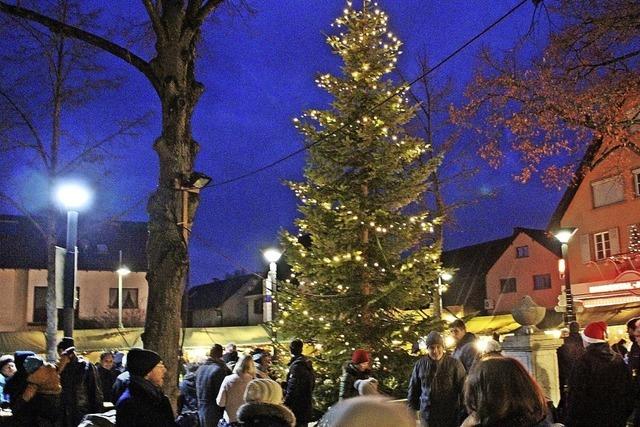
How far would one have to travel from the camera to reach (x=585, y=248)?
107 feet

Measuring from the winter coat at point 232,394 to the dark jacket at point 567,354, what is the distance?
18.5ft

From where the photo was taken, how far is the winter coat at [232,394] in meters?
8.20

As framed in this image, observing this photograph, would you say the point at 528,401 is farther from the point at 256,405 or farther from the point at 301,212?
the point at 301,212

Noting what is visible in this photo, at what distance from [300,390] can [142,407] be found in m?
4.95

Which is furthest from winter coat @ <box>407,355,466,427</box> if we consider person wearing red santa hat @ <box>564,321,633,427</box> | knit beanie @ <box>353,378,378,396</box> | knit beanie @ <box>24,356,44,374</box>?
knit beanie @ <box>24,356,44,374</box>

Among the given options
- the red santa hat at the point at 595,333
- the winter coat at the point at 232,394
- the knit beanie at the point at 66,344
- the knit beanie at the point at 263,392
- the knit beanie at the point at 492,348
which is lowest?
the winter coat at the point at 232,394

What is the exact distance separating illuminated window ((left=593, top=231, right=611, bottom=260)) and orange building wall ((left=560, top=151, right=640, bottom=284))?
8.7 inches

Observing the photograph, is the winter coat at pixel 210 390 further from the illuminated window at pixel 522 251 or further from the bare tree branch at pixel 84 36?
the illuminated window at pixel 522 251

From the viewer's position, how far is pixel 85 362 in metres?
10.1

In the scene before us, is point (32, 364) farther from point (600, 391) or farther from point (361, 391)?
point (600, 391)

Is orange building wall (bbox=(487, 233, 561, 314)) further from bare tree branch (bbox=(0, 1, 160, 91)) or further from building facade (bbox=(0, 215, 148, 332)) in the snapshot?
bare tree branch (bbox=(0, 1, 160, 91))

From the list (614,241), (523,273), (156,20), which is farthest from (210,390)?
(523,273)

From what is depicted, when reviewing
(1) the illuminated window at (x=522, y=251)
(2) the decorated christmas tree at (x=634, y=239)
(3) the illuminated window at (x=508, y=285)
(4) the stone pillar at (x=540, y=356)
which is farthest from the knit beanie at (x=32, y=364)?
(3) the illuminated window at (x=508, y=285)

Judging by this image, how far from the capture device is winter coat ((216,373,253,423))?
8.20 metres
